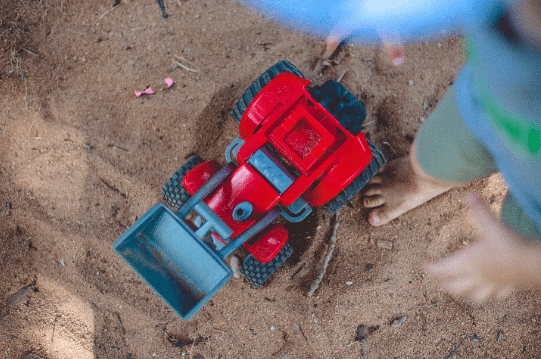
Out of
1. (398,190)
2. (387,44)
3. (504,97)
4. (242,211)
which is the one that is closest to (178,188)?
(242,211)

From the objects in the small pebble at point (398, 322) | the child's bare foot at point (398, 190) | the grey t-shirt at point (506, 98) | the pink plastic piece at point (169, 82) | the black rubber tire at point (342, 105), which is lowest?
the small pebble at point (398, 322)

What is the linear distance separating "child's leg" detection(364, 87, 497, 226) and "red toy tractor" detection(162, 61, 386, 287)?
0.65 ft

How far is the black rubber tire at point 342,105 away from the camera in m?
1.22

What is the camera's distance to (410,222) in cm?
153

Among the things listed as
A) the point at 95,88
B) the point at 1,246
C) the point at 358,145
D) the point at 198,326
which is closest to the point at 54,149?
the point at 95,88

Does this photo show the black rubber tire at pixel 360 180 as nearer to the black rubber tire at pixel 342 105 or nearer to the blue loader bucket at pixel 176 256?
the black rubber tire at pixel 342 105

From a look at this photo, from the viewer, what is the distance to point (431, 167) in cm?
125

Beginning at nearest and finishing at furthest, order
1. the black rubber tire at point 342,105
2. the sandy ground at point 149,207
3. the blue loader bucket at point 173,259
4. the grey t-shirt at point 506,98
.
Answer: the grey t-shirt at point 506,98, the blue loader bucket at point 173,259, the black rubber tire at point 342,105, the sandy ground at point 149,207

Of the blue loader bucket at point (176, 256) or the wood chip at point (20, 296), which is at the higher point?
the blue loader bucket at point (176, 256)

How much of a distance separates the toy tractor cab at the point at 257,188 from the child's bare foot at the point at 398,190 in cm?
22

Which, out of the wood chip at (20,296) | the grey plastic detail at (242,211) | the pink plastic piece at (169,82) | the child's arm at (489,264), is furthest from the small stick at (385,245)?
the wood chip at (20,296)

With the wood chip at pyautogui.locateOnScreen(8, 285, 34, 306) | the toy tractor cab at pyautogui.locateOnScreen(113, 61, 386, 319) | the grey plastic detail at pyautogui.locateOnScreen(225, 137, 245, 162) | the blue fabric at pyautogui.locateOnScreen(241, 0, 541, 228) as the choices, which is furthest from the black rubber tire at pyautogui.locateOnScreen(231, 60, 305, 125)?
the wood chip at pyautogui.locateOnScreen(8, 285, 34, 306)

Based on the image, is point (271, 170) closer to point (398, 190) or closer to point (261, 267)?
point (261, 267)

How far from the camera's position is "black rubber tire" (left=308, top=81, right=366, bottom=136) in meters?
1.22
